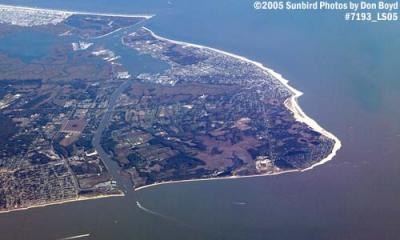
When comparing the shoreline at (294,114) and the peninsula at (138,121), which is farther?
the peninsula at (138,121)

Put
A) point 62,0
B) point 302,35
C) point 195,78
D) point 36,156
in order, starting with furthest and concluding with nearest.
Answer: point 62,0 < point 302,35 < point 195,78 < point 36,156

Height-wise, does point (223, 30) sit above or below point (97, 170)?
above

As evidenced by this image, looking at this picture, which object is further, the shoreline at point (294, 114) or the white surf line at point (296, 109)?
the white surf line at point (296, 109)

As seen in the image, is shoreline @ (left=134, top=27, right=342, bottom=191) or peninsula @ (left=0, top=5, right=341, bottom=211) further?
peninsula @ (left=0, top=5, right=341, bottom=211)

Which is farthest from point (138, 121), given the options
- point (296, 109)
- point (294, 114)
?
point (296, 109)

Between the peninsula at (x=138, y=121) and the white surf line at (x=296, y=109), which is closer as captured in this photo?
the peninsula at (x=138, y=121)

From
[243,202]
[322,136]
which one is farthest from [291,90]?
[243,202]

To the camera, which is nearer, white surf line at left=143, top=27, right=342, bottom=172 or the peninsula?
the peninsula

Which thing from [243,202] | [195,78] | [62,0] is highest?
[62,0]

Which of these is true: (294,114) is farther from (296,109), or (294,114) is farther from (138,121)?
(138,121)

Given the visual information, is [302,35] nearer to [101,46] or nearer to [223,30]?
[223,30]

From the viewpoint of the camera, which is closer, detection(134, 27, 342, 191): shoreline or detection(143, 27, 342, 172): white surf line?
detection(134, 27, 342, 191): shoreline
